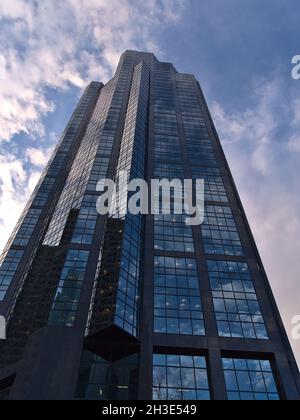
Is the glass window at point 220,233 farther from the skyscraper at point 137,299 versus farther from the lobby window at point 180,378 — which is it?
the lobby window at point 180,378

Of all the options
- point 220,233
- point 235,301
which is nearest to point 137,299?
point 235,301

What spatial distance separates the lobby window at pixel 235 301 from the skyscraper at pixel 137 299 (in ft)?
0.60

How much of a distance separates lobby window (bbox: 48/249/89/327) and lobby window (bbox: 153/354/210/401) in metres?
13.5

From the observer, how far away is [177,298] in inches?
2359

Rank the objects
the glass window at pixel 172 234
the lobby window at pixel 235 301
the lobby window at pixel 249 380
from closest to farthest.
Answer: the lobby window at pixel 249 380 → the lobby window at pixel 235 301 → the glass window at pixel 172 234

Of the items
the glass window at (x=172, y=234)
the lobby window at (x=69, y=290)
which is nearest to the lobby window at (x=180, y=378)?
the lobby window at (x=69, y=290)

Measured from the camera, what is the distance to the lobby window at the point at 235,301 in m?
55.3

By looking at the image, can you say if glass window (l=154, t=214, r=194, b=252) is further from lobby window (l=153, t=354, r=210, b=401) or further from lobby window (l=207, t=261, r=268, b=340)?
lobby window (l=153, t=354, r=210, b=401)

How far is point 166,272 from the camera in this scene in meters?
64.4

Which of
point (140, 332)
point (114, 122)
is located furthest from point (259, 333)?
point (114, 122)

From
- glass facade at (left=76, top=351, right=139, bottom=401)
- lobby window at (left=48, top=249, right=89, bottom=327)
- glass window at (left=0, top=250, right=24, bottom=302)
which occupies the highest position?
glass window at (left=0, top=250, right=24, bottom=302)

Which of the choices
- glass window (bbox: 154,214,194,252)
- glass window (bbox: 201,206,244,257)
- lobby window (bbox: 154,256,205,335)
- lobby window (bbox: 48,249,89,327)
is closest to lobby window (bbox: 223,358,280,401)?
lobby window (bbox: 154,256,205,335)

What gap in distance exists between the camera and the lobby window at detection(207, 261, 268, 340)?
55.3 meters
